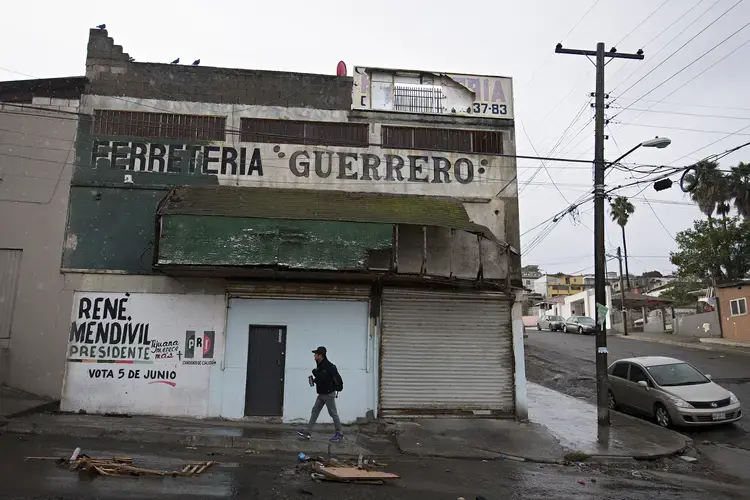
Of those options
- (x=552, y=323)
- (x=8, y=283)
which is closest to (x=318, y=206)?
(x=8, y=283)

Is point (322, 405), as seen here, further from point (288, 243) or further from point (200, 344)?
point (200, 344)

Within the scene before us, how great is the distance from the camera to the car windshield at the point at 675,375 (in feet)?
42.8

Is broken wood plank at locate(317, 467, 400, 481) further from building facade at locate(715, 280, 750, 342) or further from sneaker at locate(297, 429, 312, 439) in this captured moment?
building facade at locate(715, 280, 750, 342)

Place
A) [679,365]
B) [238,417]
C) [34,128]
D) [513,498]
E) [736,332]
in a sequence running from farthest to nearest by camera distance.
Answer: [736,332]
[679,365]
[34,128]
[238,417]
[513,498]

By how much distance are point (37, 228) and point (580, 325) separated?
33.5 metres

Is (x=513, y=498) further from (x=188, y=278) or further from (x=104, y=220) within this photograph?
(x=104, y=220)

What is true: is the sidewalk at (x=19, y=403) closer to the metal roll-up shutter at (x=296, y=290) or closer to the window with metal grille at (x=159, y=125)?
the metal roll-up shutter at (x=296, y=290)

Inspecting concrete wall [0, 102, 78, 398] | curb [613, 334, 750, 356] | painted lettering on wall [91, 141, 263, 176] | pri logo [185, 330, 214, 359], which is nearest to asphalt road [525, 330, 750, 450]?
curb [613, 334, 750, 356]

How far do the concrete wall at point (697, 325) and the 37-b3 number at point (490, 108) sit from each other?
2520 centimetres

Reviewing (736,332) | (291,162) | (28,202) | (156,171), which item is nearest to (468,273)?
(291,162)

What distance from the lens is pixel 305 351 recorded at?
1217 centimetres

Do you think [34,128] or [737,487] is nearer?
[737,487]

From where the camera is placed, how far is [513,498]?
269 inches

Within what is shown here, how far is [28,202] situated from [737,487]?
594 inches
